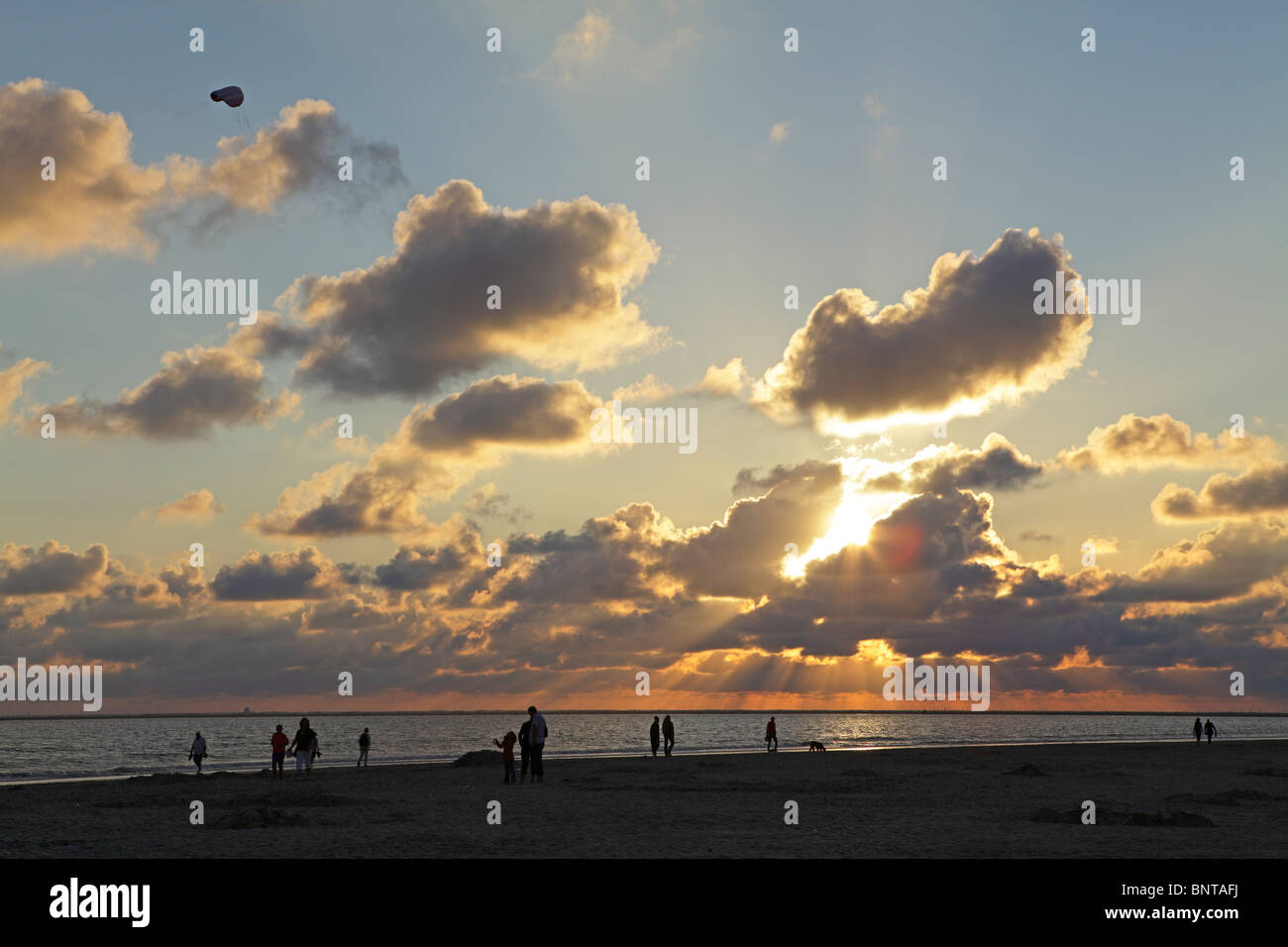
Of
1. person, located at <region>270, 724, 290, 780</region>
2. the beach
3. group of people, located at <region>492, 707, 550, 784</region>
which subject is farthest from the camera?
person, located at <region>270, 724, 290, 780</region>

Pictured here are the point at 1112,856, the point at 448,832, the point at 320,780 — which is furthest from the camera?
the point at 320,780

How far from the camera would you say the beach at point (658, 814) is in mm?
21578

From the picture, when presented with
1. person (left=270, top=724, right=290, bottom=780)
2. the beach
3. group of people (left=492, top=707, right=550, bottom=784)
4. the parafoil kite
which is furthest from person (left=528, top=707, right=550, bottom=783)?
the parafoil kite

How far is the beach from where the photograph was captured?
2158cm

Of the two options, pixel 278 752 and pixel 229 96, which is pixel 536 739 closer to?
pixel 278 752

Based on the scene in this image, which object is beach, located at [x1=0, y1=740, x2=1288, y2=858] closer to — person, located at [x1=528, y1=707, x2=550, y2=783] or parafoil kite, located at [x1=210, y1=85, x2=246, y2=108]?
person, located at [x1=528, y1=707, x2=550, y2=783]

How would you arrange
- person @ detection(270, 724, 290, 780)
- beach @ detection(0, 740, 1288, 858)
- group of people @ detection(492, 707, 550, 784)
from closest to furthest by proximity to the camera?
beach @ detection(0, 740, 1288, 858) → group of people @ detection(492, 707, 550, 784) → person @ detection(270, 724, 290, 780)

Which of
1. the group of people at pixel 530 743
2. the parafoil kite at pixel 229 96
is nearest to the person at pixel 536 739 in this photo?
the group of people at pixel 530 743

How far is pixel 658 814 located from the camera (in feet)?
94.5

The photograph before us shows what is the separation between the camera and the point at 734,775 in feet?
147
